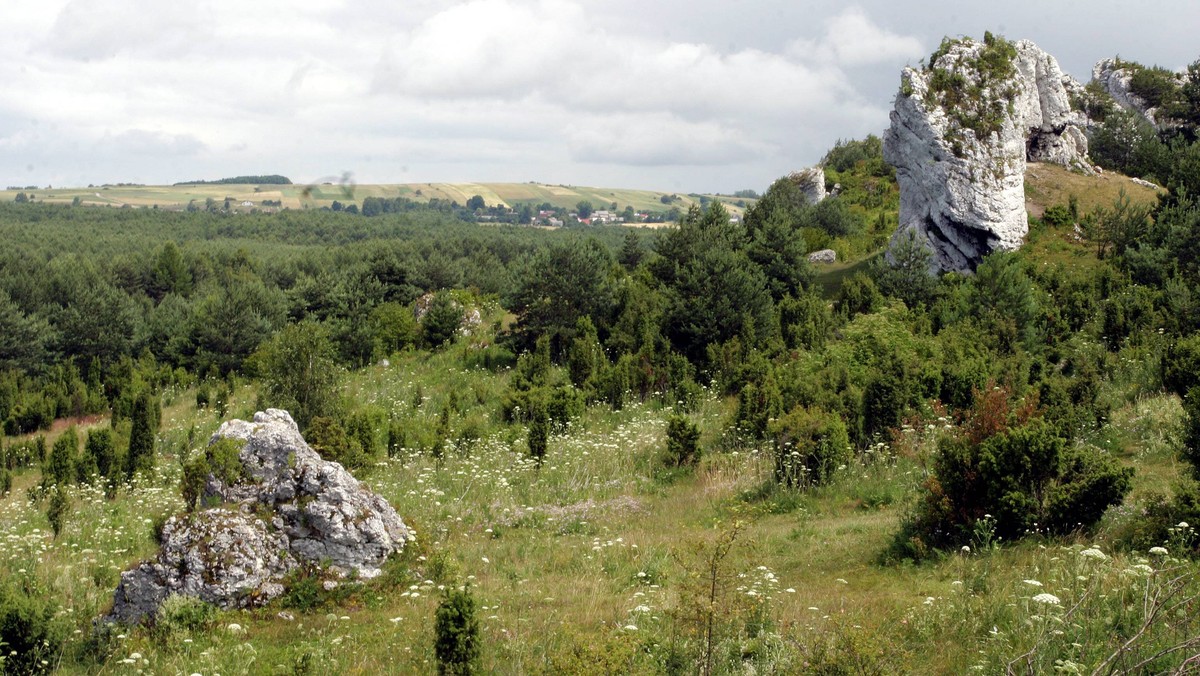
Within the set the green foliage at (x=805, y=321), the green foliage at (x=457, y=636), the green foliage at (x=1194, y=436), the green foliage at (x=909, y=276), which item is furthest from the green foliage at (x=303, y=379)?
the green foliage at (x=909, y=276)

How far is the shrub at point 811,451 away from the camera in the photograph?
39.9 feet

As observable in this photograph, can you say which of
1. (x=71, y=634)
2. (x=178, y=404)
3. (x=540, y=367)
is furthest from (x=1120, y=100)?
(x=71, y=634)

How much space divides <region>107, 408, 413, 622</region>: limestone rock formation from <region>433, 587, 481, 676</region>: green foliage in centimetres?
305

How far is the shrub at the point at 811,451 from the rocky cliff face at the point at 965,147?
15.6 meters

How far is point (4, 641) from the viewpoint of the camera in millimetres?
6676

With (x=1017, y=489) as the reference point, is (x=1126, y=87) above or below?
above

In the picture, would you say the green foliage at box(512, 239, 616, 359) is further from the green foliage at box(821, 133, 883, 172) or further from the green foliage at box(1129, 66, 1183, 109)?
the green foliage at box(1129, 66, 1183, 109)

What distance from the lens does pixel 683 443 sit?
14000 mm

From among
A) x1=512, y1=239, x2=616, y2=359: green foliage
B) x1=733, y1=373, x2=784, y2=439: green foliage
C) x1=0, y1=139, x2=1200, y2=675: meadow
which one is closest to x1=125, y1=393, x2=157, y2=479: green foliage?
x1=0, y1=139, x2=1200, y2=675: meadow

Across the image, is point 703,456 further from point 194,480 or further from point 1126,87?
point 1126,87

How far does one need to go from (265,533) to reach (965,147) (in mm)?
26338

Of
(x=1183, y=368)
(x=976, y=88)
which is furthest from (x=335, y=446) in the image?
(x=976, y=88)

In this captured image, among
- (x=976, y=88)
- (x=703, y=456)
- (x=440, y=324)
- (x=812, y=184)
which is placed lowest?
(x=703, y=456)

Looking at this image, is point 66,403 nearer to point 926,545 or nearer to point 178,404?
point 178,404
